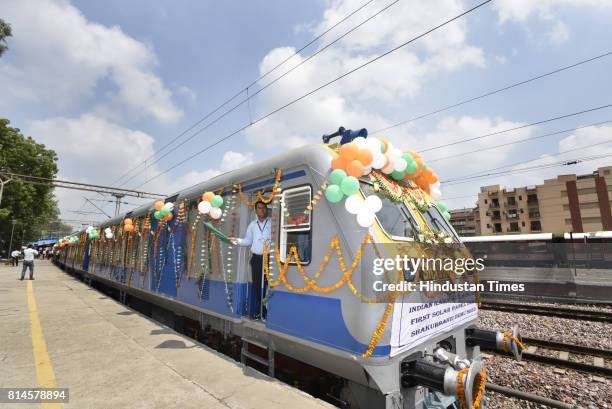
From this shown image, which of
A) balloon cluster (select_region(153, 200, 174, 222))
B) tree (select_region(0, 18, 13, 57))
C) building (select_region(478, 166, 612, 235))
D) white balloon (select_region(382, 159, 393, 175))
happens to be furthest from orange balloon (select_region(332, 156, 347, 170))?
building (select_region(478, 166, 612, 235))

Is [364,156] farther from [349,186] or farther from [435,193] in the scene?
[435,193]

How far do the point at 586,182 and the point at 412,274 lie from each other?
2416 inches

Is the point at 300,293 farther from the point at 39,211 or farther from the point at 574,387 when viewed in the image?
the point at 39,211

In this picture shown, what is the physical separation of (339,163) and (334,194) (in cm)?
43

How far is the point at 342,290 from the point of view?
3.24m

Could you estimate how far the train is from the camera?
3.08 metres

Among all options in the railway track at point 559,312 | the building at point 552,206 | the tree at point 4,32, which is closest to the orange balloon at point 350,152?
the railway track at point 559,312

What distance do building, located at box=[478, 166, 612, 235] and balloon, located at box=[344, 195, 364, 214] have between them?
2286 inches

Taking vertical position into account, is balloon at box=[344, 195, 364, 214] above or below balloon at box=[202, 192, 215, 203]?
→ below

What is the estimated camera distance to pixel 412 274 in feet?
11.1

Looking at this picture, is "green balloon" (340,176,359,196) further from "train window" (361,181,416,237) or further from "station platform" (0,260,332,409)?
"station platform" (0,260,332,409)

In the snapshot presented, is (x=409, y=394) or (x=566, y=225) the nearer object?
(x=409, y=394)

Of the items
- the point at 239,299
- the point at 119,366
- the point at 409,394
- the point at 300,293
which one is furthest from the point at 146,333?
the point at 409,394

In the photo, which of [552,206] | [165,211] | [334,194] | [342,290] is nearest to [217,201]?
[165,211]
